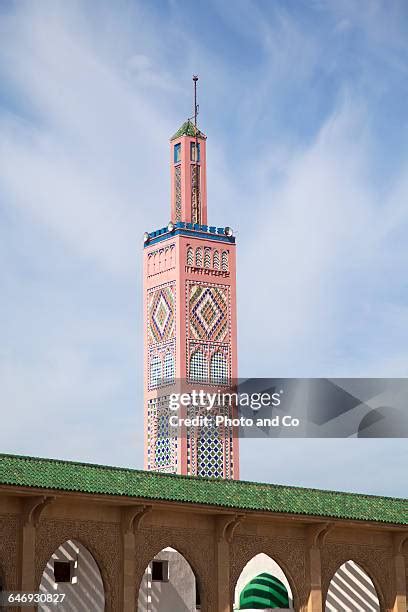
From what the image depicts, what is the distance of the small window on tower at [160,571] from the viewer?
21.9 metres

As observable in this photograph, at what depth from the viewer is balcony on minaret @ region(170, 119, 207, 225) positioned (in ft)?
109

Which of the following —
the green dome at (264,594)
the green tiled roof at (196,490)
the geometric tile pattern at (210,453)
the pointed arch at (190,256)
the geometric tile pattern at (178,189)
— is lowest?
the green dome at (264,594)

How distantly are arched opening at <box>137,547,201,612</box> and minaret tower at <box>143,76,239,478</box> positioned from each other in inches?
354

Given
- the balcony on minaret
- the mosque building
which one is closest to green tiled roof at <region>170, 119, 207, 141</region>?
the balcony on minaret

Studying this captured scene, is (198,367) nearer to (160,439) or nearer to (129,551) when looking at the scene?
(160,439)

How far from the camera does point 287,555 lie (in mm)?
20609

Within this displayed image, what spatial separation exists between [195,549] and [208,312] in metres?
14.1

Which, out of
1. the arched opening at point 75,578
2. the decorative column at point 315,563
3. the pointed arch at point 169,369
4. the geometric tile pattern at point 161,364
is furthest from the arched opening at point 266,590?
the geometric tile pattern at point 161,364

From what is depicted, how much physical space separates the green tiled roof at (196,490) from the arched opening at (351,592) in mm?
1714

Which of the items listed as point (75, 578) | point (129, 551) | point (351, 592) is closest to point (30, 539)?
point (129, 551)

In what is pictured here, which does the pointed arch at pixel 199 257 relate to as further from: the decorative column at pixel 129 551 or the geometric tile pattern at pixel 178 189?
the decorative column at pixel 129 551

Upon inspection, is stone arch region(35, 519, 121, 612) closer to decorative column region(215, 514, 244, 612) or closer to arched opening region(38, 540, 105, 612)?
decorative column region(215, 514, 244, 612)

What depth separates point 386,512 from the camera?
72.4ft

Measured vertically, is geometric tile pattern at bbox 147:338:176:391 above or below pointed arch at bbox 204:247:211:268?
below
